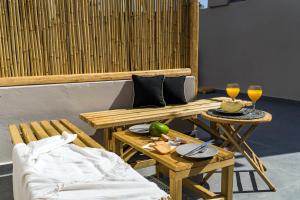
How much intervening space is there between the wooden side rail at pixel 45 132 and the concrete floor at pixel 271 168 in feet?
1.92

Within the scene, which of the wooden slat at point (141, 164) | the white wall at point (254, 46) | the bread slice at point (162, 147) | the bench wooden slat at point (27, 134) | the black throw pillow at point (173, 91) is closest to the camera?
the bread slice at point (162, 147)

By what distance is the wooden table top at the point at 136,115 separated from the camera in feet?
8.93

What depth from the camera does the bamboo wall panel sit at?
2.83 meters

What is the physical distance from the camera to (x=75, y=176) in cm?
139

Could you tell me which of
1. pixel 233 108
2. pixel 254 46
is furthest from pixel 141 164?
pixel 254 46

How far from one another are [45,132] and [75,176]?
1.07m

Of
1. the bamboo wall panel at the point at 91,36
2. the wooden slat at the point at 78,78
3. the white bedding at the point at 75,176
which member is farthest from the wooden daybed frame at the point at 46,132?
the bamboo wall panel at the point at 91,36

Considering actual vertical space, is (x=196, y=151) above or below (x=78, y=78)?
below

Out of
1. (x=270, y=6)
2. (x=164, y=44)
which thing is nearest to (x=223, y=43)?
(x=270, y=6)

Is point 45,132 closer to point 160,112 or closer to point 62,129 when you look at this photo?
point 62,129

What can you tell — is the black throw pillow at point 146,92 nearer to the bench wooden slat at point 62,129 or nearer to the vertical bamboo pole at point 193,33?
the vertical bamboo pole at point 193,33

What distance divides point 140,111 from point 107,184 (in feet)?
6.24

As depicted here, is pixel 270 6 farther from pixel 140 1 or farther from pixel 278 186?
pixel 278 186

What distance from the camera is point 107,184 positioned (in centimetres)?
130
